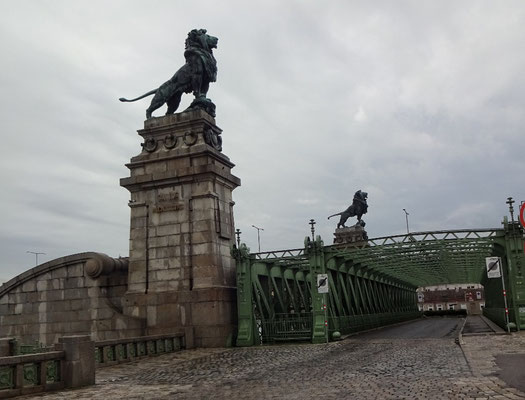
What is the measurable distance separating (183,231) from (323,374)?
11.2 metres

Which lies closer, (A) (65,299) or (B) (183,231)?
(B) (183,231)

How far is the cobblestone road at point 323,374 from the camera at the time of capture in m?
9.78

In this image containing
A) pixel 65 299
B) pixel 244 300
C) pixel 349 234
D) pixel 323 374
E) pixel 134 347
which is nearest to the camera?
pixel 323 374

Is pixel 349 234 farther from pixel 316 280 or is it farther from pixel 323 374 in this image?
pixel 323 374

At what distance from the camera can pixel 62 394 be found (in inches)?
443

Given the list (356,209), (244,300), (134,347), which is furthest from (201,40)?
(356,209)

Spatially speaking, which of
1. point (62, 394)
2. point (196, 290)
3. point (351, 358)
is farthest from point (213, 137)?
point (62, 394)

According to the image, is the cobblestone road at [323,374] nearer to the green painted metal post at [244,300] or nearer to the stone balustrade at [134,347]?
the stone balustrade at [134,347]

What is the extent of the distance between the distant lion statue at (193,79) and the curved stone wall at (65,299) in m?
6.84

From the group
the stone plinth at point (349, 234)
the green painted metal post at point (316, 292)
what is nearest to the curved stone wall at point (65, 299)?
the green painted metal post at point (316, 292)

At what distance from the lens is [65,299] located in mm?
23062

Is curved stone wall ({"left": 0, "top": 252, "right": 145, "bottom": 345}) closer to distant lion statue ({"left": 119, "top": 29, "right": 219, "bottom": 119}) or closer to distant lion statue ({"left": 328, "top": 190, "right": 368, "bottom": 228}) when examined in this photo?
distant lion statue ({"left": 119, "top": 29, "right": 219, "bottom": 119})

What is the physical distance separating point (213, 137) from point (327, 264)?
7.28 meters

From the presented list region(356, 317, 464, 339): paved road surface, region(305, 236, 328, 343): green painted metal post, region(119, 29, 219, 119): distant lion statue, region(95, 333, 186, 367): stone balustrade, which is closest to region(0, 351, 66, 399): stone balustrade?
region(95, 333, 186, 367): stone balustrade
